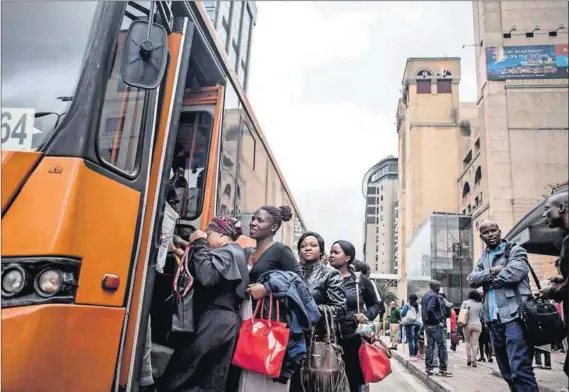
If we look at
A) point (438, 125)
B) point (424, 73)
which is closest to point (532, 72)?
point (438, 125)

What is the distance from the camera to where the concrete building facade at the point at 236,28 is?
42781mm

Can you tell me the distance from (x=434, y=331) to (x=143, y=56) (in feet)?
25.6

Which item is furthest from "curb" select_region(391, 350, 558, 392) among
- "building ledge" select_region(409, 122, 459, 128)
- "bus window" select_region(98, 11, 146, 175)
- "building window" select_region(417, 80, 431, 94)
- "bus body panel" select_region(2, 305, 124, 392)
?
"building window" select_region(417, 80, 431, 94)

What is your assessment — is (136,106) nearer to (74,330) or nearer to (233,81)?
(74,330)

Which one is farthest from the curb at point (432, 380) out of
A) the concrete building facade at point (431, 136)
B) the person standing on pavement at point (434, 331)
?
the concrete building facade at point (431, 136)

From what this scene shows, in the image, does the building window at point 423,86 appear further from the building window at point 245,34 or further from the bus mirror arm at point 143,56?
the bus mirror arm at point 143,56

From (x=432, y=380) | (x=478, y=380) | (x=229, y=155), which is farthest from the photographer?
(x=432, y=380)

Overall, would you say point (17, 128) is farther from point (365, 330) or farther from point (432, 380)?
point (432, 380)

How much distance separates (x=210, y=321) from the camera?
9.79 feet

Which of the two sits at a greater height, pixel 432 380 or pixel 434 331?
pixel 434 331

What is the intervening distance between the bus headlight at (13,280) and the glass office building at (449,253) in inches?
1603

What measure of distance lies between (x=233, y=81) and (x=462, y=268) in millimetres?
39288

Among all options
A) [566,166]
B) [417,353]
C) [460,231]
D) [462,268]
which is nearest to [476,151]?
[460,231]

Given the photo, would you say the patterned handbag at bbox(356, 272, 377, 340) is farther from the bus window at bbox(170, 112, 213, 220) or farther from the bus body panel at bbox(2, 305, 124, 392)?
the bus body panel at bbox(2, 305, 124, 392)
